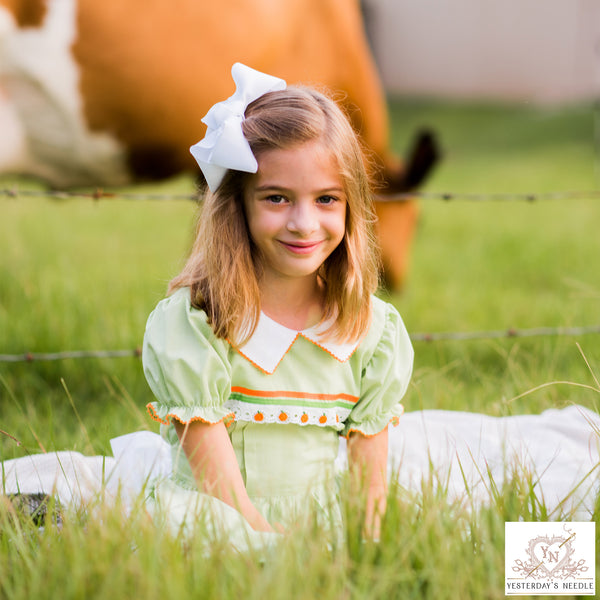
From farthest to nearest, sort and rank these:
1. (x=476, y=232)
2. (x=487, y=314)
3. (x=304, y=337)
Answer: (x=476, y=232) → (x=487, y=314) → (x=304, y=337)

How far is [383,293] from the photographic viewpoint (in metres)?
3.67

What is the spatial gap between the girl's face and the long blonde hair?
0.02 metres

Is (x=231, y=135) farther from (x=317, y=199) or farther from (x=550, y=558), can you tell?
(x=550, y=558)

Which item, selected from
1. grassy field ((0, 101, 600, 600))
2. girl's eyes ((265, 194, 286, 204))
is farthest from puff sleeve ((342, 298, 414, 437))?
girl's eyes ((265, 194, 286, 204))

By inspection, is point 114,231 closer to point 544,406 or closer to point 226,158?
point 544,406

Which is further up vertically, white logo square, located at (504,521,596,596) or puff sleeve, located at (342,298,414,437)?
puff sleeve, located at (342,298,414,437)

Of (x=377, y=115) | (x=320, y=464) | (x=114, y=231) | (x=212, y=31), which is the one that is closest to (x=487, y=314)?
(x=377, y=115)

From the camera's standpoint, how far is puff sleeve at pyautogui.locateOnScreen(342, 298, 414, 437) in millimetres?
1478

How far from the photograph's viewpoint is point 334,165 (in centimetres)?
133

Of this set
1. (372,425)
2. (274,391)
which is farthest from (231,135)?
(372,425)

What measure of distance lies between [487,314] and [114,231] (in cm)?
332

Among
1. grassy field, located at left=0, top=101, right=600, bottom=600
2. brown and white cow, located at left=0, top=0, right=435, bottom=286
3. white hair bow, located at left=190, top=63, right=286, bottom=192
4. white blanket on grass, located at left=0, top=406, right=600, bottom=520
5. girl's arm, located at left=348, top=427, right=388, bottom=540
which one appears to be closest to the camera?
grassy field, located at left=0, top=101, right=600, bottom=600

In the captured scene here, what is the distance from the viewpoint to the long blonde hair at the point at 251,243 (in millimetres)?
1318

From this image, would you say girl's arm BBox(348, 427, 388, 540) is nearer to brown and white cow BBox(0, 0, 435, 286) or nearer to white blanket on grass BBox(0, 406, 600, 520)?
white blanket on grass BBox(0, 406, 600, 520)
